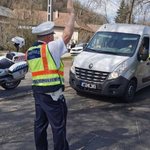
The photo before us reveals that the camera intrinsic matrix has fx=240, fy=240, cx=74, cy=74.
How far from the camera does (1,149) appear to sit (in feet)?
12.0

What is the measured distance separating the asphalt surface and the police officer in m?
0.99

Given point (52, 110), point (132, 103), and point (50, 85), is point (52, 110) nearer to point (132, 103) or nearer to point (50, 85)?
point (50, 85)

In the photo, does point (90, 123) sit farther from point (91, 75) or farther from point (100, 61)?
point (100, 61)

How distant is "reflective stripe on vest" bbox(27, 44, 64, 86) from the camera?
2.89 meters

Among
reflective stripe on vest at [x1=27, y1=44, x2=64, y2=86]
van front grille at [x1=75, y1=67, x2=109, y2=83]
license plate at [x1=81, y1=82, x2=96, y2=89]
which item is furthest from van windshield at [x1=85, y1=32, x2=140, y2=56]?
reflective stripe on vest at [x1=27, y1=44, x2=64, y2=86]

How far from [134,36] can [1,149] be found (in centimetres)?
507

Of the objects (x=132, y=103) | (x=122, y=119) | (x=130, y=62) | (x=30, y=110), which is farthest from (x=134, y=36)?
(x=30, y=110)

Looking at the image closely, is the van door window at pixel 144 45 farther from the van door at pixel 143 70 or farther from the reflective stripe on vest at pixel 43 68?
the reflective stripe on vest at pixel 43 68

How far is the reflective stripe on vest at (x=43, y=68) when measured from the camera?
9.47 ft

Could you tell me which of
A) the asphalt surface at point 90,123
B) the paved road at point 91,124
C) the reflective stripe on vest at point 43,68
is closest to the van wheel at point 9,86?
the asphalt surface at point 90,123

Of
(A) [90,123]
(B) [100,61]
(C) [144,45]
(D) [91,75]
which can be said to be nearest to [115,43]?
(C) [144,45]

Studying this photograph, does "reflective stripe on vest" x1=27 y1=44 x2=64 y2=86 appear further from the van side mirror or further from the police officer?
the van side mirror

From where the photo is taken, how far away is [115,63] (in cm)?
621

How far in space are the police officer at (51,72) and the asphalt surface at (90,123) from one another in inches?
39.2
